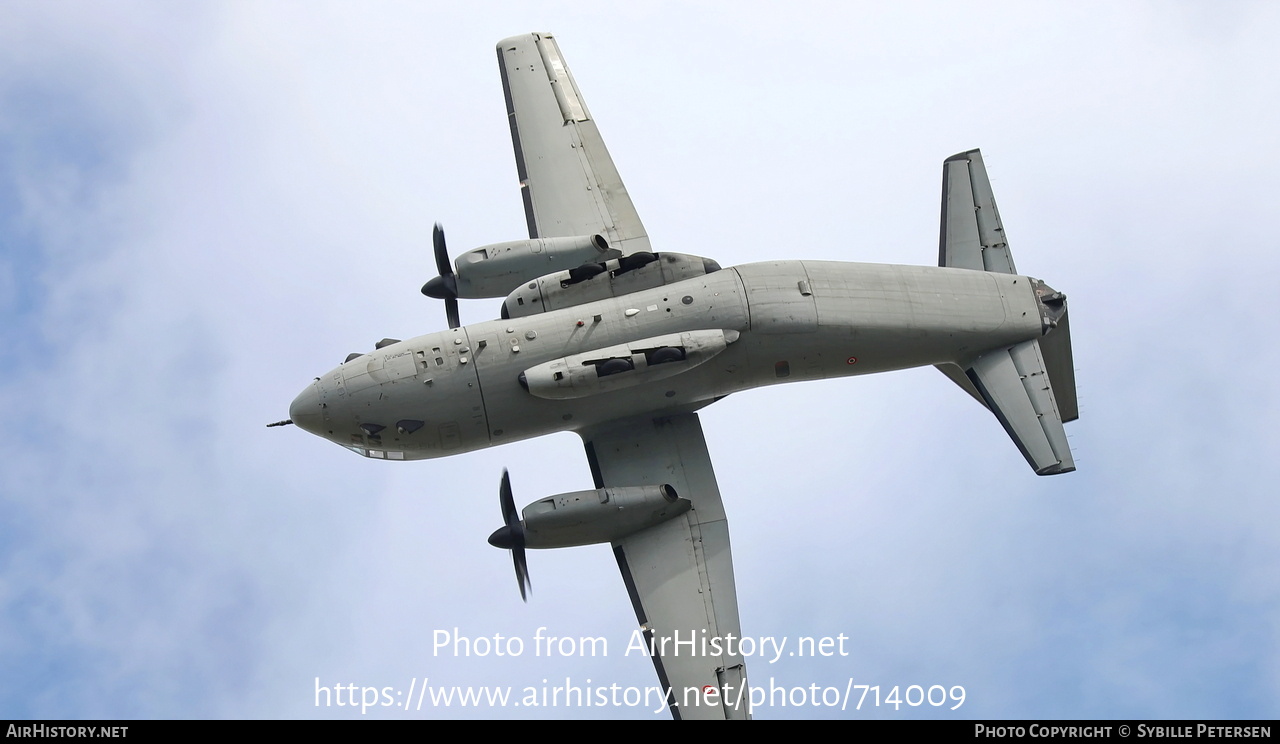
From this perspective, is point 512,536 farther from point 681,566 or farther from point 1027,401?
point 1027,401

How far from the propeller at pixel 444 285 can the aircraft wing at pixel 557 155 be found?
3.15 meters

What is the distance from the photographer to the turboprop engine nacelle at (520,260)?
1628 inches

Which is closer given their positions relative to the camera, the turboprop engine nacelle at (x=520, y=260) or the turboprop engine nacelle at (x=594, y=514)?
the turboprop engine nacelle at (x=594, y=514)

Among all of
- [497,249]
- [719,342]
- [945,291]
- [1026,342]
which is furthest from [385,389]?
[1026,342]

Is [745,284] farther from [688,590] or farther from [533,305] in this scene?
[688,590]

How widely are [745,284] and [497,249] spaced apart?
8.30 meters

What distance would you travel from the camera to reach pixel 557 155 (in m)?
44.0

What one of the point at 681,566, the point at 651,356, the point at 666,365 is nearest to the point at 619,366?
the point at 651,356

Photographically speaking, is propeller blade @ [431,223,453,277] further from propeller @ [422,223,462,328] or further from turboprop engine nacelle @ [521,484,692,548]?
turboprop engine nacelle @ [521,484,692,548]

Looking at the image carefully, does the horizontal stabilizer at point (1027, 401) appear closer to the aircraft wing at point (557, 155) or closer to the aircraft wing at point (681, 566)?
the aircraft wing at point (681, 566)

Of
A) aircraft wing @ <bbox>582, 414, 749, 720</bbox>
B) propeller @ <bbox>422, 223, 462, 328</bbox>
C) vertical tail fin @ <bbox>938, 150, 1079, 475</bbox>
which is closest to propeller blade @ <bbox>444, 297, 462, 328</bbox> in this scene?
propeller @ <bbox>422, 223, 462, 328</bbox>

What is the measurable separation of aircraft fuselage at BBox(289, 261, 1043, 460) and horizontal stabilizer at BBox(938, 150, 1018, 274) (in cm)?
186

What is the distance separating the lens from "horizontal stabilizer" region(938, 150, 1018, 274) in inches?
1670

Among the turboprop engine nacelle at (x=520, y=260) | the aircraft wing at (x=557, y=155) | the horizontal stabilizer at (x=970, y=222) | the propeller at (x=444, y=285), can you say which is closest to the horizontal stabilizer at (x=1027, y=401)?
the horizontal stabilizer at (x=970, y=222)
